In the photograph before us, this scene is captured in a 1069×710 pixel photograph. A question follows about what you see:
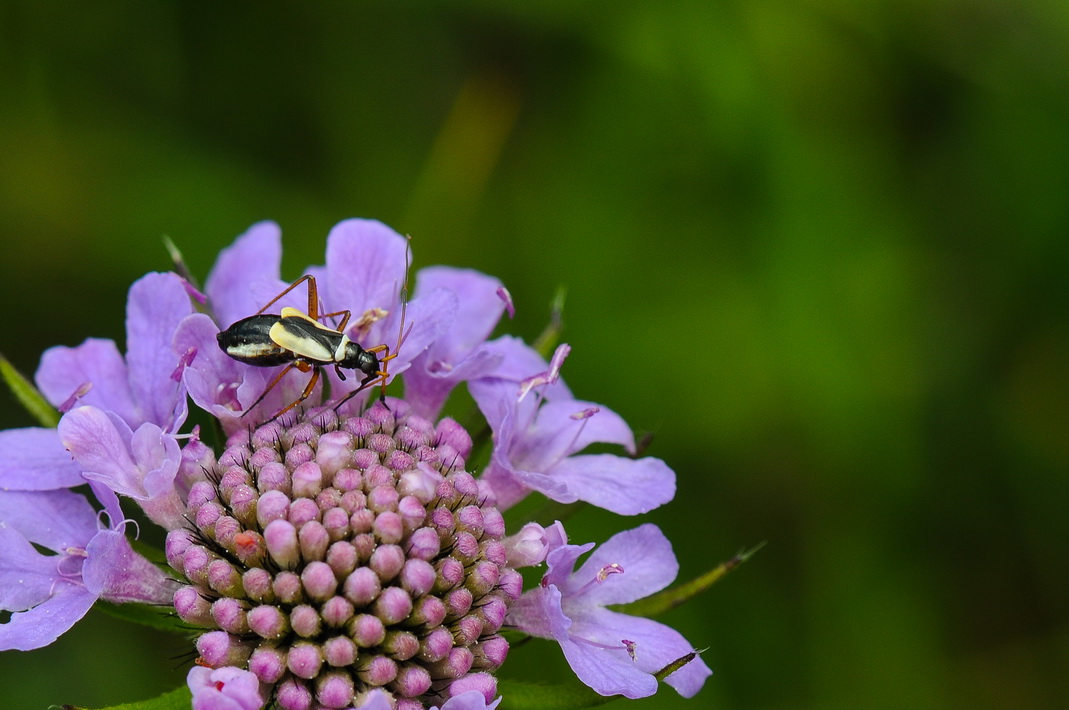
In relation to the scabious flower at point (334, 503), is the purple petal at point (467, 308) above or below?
above

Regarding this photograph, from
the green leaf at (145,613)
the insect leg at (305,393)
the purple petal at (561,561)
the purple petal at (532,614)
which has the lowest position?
the green leaf at (145,613)

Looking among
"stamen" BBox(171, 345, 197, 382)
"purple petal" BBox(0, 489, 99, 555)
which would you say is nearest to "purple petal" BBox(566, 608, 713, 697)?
"stamen" BBox(171, 345, 197, 382)

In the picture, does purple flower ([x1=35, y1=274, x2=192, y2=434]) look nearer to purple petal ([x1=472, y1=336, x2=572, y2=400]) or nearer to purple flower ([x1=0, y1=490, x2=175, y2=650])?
purple flower ([x1=0, y1=490, x2=175, y2=650])

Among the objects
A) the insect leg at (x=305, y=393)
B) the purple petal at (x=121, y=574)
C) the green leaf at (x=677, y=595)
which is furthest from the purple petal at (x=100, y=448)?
the green leaf at (x=677, y=595)

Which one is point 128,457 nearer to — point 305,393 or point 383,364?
point 305,393

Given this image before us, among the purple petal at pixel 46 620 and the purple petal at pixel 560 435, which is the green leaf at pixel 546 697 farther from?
the purple petal at pixel 46 620
